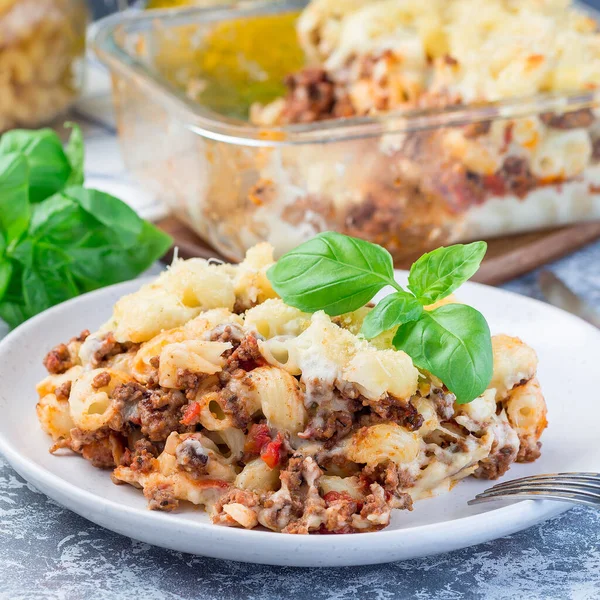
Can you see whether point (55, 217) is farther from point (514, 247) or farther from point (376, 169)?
point (514, 247)

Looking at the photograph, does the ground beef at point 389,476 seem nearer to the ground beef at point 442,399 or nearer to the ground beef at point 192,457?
the ground beef at point 442,399

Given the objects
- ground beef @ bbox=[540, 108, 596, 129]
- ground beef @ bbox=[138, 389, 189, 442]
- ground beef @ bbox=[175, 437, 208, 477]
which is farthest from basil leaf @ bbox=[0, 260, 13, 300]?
ground beef @ bbox=[540, 108, 596, 129]

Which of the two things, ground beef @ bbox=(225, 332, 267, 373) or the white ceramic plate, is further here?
ground beef @ bbox=(225, 332, 267, 373)

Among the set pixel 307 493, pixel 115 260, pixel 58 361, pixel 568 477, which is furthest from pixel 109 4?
pixel 568 477

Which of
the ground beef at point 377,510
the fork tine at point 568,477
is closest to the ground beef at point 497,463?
the fork tine at point 568,477

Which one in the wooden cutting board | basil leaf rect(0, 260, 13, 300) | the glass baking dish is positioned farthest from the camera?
the wooden cutting board

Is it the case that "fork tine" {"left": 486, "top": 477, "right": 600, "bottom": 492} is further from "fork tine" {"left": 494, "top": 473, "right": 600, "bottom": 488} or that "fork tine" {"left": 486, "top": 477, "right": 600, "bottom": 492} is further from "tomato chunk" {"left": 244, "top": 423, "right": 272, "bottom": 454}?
"tomato chunk" {"left": 244, "top": 423, "right": 272, "bottom": 454}

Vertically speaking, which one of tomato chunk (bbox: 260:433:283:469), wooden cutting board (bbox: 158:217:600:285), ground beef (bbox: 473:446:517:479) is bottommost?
wooden cutting board (bbox: 158:217:600:285)
